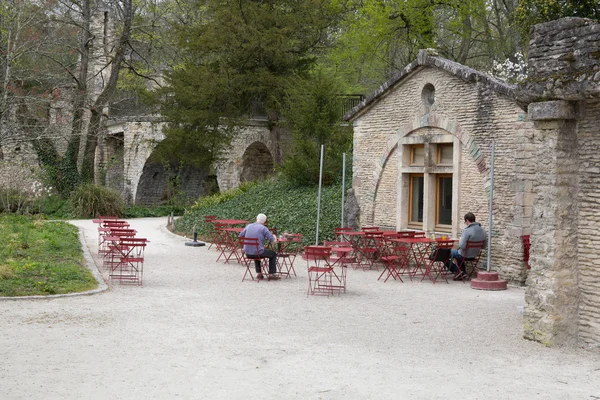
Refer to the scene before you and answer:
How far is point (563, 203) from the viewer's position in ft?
26.7

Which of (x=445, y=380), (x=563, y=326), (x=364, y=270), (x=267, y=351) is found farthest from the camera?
(x=364, y=270)

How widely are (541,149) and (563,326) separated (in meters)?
2.01

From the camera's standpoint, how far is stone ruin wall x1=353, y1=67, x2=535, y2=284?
1259 cm

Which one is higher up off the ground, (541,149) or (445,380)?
(541,149)

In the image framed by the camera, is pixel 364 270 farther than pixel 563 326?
Yes

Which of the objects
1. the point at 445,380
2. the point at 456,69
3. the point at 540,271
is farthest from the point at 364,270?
the point at 445,380

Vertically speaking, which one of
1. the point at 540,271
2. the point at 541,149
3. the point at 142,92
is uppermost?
the point at 142,92

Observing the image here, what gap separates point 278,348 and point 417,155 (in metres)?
8.22

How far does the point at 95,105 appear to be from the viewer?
27.2 meters

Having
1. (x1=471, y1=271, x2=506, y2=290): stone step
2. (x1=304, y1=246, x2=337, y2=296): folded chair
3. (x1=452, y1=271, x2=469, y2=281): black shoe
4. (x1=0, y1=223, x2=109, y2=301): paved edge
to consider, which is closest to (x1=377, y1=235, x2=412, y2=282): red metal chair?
(x1=452, y1=271, x2=469, y2=281): black shoe

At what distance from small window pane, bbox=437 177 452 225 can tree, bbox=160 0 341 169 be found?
10.9m

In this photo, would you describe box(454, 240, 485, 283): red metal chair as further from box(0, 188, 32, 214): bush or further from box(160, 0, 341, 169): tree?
box(0, 188, 32, 214): bush

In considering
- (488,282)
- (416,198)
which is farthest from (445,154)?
(488,282)

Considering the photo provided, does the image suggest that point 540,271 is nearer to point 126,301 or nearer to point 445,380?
point 445,380
